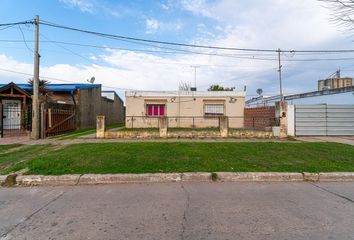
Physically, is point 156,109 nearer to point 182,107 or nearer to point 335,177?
point 182,107

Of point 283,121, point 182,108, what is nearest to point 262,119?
point 283,121

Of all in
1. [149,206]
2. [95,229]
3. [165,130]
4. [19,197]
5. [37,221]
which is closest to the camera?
[95,229]

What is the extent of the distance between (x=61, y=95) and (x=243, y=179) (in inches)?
688

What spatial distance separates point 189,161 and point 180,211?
2.84m

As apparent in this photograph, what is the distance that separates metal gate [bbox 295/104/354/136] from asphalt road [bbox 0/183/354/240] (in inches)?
351

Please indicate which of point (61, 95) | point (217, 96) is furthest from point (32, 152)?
point (217, 96)

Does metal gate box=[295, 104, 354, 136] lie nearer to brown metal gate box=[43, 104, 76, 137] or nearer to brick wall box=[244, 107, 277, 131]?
brick wall box=[244, 107, 277, 131]

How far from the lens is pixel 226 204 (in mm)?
3861

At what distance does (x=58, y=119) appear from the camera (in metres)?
13.0

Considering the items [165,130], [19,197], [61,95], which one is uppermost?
[61,95]

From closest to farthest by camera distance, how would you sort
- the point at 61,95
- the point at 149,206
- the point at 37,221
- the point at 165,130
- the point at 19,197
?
1. the point at 37,221
2. the point at 149,206
3. the point at 19,197
4. the point at 165,130
5. the point at 61,95

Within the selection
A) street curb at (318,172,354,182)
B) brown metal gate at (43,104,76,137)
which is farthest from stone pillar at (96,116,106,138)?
street curb at (318,172,354,182)

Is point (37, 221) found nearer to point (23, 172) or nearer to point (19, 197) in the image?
point (19, 197)

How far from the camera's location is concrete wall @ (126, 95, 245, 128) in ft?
61.3
